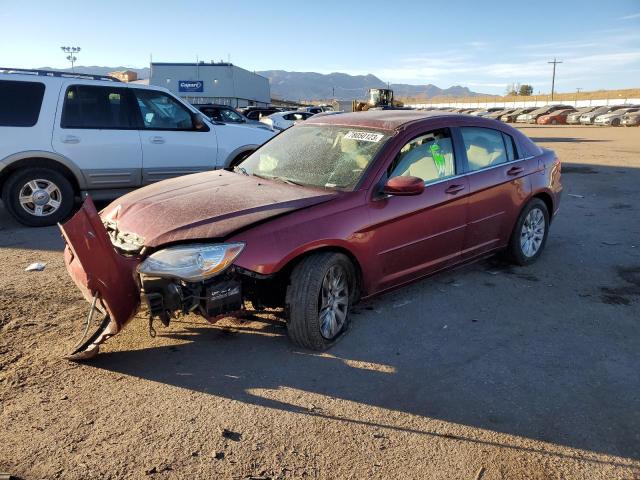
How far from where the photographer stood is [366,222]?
158 inches

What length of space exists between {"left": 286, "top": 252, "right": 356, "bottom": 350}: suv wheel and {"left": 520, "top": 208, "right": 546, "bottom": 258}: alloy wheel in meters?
2.58

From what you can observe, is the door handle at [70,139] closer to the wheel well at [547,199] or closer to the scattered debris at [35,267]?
the scattered debris at [35,267]

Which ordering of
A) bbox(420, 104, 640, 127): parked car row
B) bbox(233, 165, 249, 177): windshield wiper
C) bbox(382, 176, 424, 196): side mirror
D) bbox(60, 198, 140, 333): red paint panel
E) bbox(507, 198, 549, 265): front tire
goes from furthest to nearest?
bbox(420, 104, 640, 127): parked car row, bbox(507, 198, 549, 265): front tire, bbox(233, 165, 249, 177): windshield wiper, bbox(382, 176, 424, 196): side mirror, bbox(60, 198, 140, 333): red paint panel

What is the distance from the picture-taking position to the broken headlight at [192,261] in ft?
11.0

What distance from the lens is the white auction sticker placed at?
176 inches

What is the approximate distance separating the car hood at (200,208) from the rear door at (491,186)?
167 cm

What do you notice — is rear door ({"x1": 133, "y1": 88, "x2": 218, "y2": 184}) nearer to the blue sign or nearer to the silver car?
the silver car

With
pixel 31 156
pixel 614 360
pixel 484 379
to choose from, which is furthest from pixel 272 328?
pixel 31 156

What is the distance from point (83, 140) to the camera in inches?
294

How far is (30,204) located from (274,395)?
18.3 feet

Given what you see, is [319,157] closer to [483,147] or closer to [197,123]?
[483,147]

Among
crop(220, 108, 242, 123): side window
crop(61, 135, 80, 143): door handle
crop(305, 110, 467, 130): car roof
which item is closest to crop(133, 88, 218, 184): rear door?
crop(61, 135, 80, 143): door handle

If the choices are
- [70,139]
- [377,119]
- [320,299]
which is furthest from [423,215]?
[70,139]

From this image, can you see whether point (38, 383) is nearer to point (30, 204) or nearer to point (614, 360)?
point (614, 360)
